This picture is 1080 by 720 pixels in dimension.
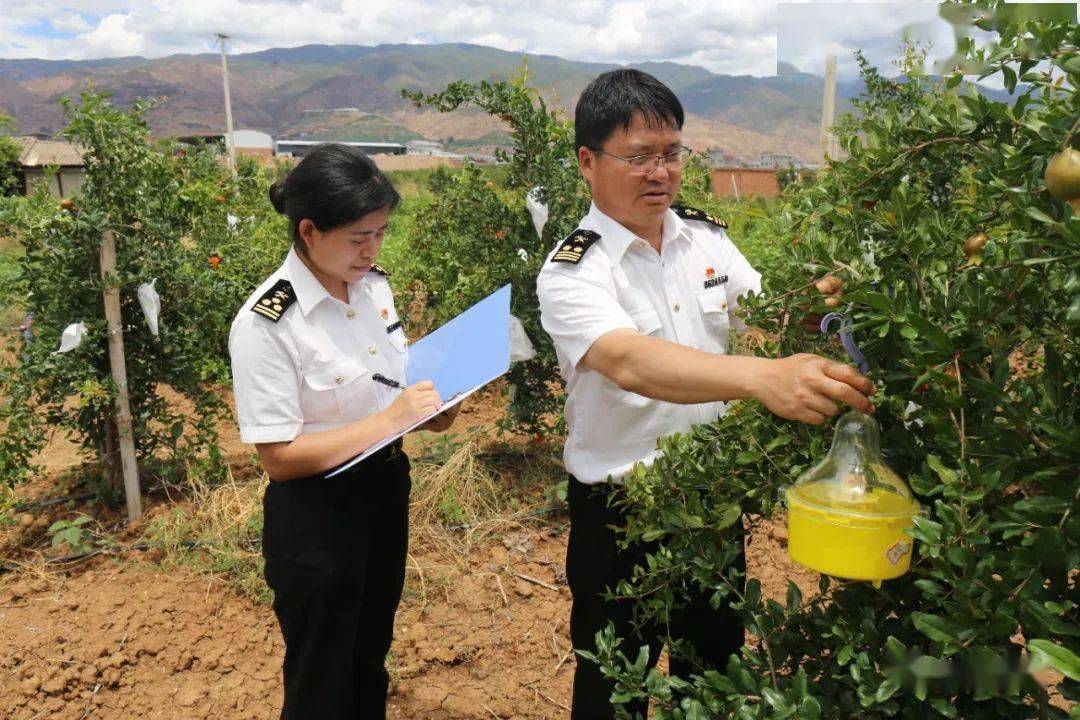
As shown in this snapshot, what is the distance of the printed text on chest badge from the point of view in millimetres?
1927

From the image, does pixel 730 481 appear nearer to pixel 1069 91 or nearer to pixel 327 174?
pixel 1069 91

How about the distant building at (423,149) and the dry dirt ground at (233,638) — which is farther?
the distant building at (423,149)

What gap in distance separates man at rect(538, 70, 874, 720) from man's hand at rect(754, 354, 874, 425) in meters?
0.31

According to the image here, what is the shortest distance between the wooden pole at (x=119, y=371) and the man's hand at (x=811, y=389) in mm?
3132

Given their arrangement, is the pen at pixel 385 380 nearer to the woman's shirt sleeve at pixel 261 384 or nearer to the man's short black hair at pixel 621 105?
Result: the woman's shirt sleeve at pixel 261 384

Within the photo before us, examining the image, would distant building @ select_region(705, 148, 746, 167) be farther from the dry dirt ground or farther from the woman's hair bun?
the woman's hair bun

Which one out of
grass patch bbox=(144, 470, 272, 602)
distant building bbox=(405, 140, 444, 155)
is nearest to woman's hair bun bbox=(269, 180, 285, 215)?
grass patch bbox=(144, 470, 272, 602)

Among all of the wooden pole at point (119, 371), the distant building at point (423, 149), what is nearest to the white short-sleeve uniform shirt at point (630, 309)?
the wooden pole at point (119, 371)

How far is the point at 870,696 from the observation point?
0.98m

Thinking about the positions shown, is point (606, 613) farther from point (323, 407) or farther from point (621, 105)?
point (621, 105)

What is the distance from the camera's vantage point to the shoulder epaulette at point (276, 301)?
1.83 meters

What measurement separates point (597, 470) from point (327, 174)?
2.85 feet

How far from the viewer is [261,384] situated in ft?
5.95

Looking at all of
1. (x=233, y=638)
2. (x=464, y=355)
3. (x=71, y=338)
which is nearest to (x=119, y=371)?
(x=71, y=338)
